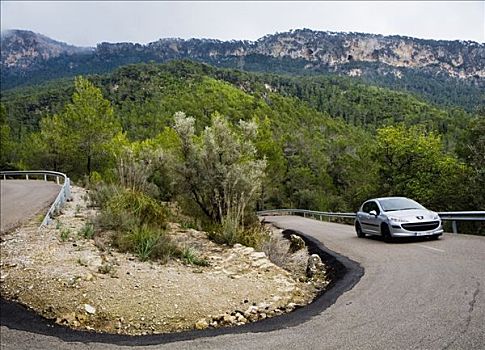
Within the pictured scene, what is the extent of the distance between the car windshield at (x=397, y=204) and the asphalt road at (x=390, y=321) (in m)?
5.43

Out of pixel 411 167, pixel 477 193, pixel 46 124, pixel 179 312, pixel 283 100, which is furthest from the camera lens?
pixel 283 100

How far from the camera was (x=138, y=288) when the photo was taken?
8.34m

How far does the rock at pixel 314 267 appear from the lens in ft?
35.7

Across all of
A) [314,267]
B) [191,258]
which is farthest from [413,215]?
[191,258]

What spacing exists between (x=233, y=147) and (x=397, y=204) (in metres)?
6.75

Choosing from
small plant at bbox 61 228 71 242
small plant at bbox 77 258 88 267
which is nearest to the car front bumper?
small plant at bbox 77 258 88 267

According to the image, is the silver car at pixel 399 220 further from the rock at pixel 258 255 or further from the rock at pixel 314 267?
the rock at pixel 258 255

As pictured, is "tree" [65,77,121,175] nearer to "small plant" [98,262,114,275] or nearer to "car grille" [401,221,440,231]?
"car grille" [401,221,440,231]

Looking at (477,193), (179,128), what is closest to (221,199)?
(179,128)

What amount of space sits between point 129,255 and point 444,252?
7594 millimetres

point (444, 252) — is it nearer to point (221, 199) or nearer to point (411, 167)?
point (221, 199)

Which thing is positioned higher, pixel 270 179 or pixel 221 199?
pixel 221 199

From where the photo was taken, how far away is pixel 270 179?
52062mm

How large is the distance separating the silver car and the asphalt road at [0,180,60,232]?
37.9 feet
